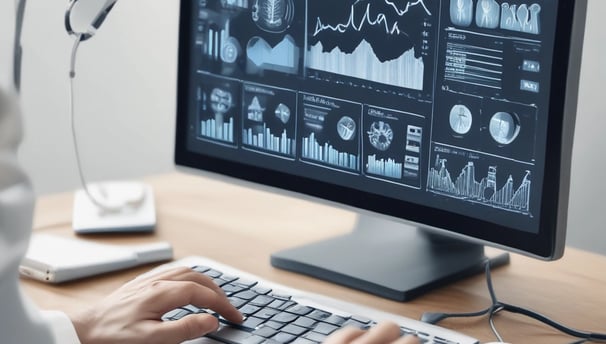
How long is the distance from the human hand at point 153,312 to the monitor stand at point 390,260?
0.21m

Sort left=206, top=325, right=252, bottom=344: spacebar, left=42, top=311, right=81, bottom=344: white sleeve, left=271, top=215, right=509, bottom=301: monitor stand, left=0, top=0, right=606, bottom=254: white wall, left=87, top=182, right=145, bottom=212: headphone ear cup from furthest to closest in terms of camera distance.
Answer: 1. left=0, top=0, right=606, bottom=254: white wall
2. left=87, top=182, right=145, bottom=212: headphone ear cup
3. left=271, top=215, right=509, bottom=301: monitor stand
4. left=206, top=325, right=252, bottom=344: spacebar
5. left=42, top=311, right=81, bottom=344: white sleeve

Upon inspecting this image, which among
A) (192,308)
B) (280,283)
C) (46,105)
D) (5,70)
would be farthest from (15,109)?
(46,105)

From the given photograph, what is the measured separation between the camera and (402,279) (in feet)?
4.25

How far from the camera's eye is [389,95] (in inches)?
49.6

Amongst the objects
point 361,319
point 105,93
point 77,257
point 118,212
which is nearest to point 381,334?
point 361,319

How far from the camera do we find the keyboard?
109cm

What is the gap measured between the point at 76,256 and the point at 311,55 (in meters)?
0.40

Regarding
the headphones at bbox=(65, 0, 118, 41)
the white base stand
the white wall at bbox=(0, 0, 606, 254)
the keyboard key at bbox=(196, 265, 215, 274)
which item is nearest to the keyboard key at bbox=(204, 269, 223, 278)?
the keyboard key at bbox=(196, 265, 215, 274)

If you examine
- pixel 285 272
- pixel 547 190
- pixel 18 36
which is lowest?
pixel 285 272

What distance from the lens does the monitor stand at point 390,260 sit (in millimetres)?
1290

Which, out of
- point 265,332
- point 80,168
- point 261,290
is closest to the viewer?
point 265,332

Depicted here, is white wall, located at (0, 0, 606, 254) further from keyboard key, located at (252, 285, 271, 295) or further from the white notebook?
keyboard key, located at (252, 285, 271, 295)

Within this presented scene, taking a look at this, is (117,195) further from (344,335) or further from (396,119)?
(344,335)

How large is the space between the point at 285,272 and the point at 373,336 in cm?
36
